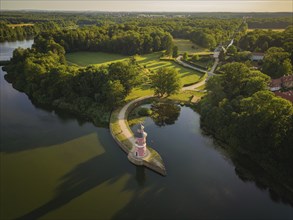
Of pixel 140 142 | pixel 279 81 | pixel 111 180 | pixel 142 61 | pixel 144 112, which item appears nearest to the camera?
pixel 111 180

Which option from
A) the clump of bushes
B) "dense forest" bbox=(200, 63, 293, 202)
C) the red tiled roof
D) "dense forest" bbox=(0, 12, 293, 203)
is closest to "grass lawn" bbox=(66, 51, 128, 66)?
"dense forest" bbox=(0, 12, 293, 203)

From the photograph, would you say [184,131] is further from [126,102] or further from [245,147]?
[126,102]

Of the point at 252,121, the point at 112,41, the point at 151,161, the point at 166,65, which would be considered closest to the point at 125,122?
the point at 151,161

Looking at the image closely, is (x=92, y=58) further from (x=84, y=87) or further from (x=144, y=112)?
(x=144, y=112)

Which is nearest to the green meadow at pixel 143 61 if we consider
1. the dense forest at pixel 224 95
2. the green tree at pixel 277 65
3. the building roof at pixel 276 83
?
the dense forest at pixel 224 95

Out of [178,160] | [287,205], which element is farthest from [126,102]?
[287,205]

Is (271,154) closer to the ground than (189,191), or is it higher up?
higher up
